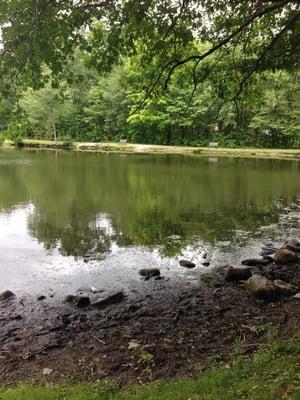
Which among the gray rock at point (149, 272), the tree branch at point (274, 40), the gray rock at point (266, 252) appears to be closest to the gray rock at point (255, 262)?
the gray rock at point (266, 252)

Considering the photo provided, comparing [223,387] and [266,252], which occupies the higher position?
[223,387]

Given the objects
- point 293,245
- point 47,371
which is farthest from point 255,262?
point 47,371

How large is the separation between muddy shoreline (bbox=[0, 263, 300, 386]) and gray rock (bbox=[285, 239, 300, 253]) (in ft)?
7.83

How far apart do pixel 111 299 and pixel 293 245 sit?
18.3ft

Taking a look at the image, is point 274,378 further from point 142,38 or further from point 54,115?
point 54,115

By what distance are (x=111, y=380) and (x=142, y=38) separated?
24.3 feet

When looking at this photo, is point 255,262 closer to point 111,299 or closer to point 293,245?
point 293,245

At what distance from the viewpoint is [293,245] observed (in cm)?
1140

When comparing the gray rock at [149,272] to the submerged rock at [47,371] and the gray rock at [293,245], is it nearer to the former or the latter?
the gray rock at [293,245]

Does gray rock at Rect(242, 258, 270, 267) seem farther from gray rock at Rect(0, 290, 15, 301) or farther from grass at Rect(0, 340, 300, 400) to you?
gray rock at Rect(0, 290, 15, 301)

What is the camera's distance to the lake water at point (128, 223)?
32.7 ft

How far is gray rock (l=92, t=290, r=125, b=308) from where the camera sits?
311 inches

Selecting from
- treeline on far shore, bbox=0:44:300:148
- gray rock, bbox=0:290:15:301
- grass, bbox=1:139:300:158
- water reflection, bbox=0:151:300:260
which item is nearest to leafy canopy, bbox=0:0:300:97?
gray rock, bbox=0:290:15:301

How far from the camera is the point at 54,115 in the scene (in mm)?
55781
